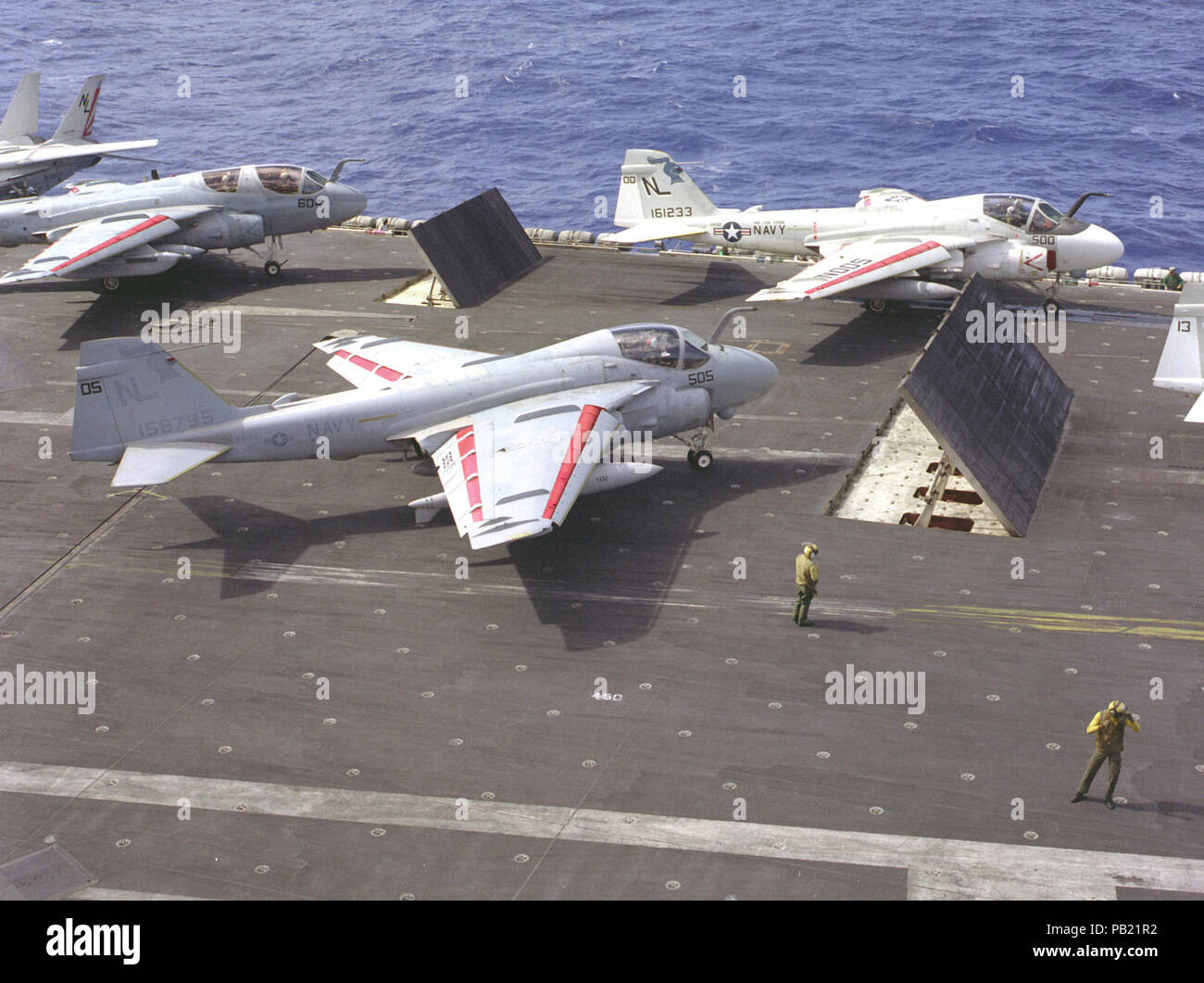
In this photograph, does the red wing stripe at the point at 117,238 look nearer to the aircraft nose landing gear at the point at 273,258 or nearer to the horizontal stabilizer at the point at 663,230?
the aircraft nose landing gear at the point at 273,258

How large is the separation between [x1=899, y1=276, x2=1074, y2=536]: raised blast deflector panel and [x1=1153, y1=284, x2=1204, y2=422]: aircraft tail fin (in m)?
3.68

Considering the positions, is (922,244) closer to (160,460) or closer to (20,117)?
(160,460)

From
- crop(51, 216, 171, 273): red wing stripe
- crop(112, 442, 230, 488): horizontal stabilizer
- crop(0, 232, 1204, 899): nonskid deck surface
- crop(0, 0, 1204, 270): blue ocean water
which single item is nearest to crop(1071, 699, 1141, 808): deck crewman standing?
crop(0, 232, 1204, 899): nonskid deck surface

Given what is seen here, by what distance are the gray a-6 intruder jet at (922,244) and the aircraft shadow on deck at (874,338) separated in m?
0.79

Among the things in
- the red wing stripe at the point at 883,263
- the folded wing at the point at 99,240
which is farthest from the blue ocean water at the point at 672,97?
the folded wing at the point at 99,240

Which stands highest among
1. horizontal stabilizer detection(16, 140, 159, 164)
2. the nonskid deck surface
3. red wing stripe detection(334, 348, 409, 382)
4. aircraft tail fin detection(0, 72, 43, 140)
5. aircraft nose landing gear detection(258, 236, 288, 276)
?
aircraft tail fin detection(0, 72, 43, 140)

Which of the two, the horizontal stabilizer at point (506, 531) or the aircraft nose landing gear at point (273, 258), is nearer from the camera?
the horizontal stabilizer at point (506, 531)

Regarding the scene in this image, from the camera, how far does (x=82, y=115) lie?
2395 inches

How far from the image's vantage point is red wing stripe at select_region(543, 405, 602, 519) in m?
25.5

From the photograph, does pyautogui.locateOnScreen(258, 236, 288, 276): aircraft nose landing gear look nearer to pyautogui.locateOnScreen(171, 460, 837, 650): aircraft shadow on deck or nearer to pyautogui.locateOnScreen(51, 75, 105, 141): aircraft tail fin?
pyautogui.locateOnScreen(51, 75, 105, 141): aircraft tail fin

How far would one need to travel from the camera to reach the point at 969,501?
102ft

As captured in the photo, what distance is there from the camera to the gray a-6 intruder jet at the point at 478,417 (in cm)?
Result: 2698
